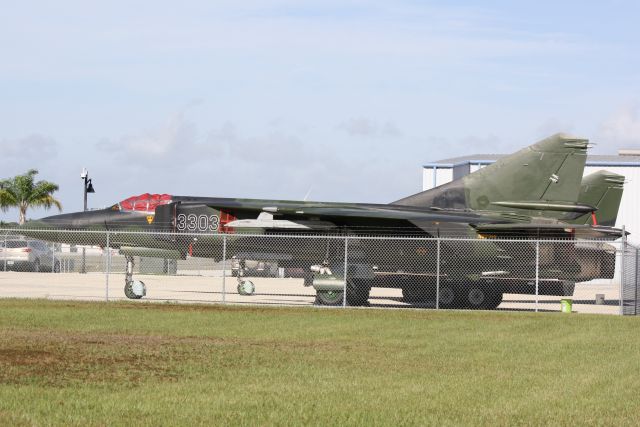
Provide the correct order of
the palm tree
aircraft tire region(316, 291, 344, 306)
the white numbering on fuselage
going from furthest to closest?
the palm tree → the white numbering on fuselage → aircraft tire region(316, 291, 344, 306)

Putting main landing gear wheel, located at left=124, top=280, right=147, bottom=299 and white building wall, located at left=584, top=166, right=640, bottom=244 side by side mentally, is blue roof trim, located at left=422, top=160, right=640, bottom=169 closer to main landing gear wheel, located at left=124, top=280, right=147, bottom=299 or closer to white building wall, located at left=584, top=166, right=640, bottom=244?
white building wall, located at left=584, top=166, right=640, bottom=244

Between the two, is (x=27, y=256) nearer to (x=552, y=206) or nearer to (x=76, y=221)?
(x=76, y=221)

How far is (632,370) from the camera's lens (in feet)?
50.9

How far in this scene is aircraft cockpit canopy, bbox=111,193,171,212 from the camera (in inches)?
1366

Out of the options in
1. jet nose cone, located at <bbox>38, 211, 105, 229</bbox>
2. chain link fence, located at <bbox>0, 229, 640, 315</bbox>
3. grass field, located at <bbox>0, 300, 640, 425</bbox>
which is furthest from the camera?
jet nose cone, located at <bbox>38, 211, 105, 229</bbox>

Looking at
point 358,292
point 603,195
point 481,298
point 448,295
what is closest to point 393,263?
point 358,292

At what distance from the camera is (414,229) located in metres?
32.2

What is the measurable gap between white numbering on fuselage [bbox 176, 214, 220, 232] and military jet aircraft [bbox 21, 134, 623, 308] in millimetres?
32

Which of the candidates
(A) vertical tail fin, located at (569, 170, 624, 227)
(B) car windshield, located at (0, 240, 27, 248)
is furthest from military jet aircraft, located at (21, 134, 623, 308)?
(B) car windshield, located at (0, 240, 27, 248)

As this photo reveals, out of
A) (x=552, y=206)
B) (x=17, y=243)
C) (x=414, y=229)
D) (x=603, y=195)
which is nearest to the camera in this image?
(x=414, y=229)

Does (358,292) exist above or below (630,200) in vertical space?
below

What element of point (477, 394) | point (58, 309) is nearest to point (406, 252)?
point (58, 309)

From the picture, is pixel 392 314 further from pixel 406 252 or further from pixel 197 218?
pixel 197 218

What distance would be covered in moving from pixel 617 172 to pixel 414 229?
30.5 metres
